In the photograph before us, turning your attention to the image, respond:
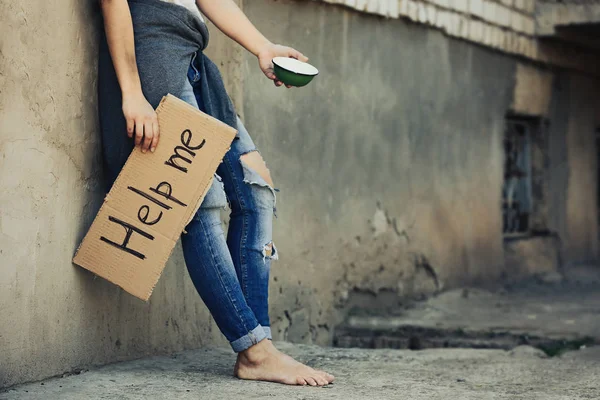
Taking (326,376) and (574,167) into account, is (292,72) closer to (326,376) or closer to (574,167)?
(326,376)

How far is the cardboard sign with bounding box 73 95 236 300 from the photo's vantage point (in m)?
2.90

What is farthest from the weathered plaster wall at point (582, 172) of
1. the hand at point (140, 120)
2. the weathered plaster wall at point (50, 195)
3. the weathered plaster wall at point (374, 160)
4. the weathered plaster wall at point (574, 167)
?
the hand at point (140, 120)

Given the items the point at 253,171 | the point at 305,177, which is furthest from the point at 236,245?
the point at 305,177

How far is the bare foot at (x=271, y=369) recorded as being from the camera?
3012 mm

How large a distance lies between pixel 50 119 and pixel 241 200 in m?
0.63

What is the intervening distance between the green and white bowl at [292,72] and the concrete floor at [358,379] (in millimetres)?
928

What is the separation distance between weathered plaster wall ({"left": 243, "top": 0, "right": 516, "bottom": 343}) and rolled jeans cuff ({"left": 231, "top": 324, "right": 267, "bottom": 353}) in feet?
4.99

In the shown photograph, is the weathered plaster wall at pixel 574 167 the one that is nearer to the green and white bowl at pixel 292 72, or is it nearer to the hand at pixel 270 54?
Answer: the hand at pixel 270 54

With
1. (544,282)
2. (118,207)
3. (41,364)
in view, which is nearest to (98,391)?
(41,364)

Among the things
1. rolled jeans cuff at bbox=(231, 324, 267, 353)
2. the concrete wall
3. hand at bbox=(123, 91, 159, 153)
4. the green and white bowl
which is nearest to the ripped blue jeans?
rolled jeans cuff at bbox=(231, 324, 267, 353)

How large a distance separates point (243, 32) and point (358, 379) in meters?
1.19

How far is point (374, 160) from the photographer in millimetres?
5445

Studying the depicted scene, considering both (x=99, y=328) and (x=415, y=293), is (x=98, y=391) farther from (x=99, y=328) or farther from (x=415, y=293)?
(x=415, y=293)

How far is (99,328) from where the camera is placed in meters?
3.16
